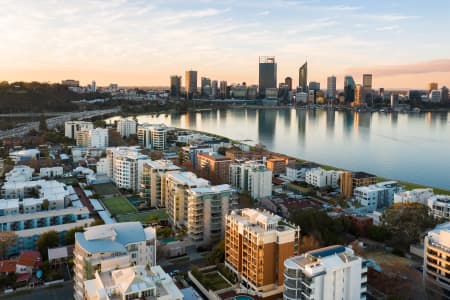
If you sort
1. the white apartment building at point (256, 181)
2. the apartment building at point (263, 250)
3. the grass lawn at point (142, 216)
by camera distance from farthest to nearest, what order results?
the white apartment building at point (256, 181), the grass lawn at point (142, 216), the apartment building at point (263, 250)

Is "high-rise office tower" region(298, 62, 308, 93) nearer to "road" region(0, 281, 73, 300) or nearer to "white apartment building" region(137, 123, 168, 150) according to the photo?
"white apartment building" region(137, 123, 168, 150)

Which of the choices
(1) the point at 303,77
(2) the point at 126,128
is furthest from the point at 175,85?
(2) the point at 126,128

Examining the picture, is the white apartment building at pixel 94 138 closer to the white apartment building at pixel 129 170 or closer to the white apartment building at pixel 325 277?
the white apartment building at pixel 129 170

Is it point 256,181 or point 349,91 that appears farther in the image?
point 349,91

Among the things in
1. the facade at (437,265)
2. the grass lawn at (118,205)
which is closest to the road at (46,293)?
the grass lawn at (118,205)

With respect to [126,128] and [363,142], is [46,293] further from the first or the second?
[363,142]

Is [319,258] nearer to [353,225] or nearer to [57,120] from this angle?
[353,225]
